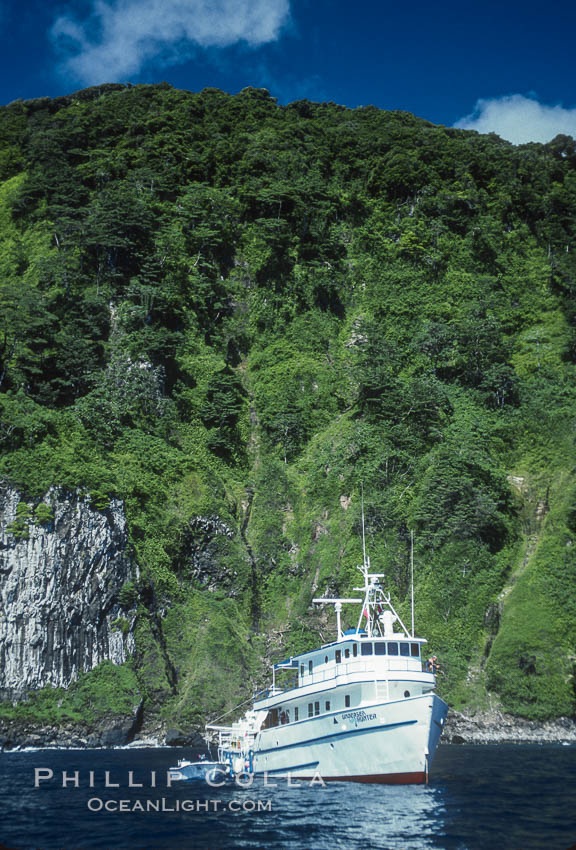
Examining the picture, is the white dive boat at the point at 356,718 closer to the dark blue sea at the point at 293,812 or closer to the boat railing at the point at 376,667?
the boat railing at the point at 376,667

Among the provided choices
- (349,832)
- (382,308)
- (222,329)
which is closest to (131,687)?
(349,832)

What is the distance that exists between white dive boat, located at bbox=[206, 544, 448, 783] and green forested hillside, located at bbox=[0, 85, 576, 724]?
66.8 ft

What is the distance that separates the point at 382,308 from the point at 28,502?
49.0 metres

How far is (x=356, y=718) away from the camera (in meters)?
38.0

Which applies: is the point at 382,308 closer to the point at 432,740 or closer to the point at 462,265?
the point at 462,265

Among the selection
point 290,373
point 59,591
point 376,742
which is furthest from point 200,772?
point 290,373

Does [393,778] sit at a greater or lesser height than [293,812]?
greater

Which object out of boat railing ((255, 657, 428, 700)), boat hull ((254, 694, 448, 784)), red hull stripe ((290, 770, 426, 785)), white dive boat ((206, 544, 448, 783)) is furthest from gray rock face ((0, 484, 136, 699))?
red hull stripe ((290, 770, 426, 785))

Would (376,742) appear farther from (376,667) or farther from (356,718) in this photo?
(376,667)

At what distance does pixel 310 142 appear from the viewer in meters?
114

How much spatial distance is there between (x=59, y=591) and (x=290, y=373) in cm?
3812

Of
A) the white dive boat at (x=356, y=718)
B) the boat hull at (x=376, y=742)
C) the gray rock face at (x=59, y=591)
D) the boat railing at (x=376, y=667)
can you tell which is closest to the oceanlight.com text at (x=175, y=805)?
the boat hull at (x=376, y=742)

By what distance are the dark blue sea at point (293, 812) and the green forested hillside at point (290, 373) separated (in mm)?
23063

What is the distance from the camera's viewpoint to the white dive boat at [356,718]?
36875mm
